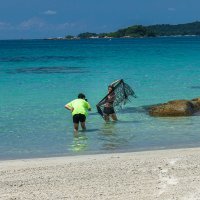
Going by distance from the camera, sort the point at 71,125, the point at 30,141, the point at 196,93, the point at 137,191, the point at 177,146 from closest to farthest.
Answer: the point at 137,191
the point at 177,146
the point at 30,141
the point at 71,125
the point at 196,93

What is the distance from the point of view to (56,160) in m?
11.4

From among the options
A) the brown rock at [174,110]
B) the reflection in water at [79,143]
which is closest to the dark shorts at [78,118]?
the reflection in water at [79,143]

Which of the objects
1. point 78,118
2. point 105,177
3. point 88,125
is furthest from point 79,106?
point 105,177

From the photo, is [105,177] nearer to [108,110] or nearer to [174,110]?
[108,110]

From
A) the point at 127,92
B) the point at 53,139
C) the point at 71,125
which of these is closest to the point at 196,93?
the point at 127,92

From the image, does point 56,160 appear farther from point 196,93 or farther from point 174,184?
point 196,93

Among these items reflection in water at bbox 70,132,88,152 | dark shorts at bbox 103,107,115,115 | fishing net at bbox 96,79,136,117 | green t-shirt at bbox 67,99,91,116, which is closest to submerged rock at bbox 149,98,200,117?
fishing net at bbox 96,79,136,117

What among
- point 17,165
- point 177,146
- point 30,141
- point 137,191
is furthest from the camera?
point 30,141

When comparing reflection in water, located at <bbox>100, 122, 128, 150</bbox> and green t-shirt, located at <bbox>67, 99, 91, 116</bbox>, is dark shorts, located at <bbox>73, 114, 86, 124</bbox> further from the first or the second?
reflection in water, located at <bbox>100, 122, 128, 150</bbox>

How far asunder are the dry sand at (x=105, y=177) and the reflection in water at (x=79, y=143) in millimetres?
1369

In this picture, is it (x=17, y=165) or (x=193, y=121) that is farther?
(x=193, y=121)

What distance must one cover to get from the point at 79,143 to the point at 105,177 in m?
4.38

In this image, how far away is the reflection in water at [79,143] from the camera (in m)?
13.1

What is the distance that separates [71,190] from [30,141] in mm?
5617
